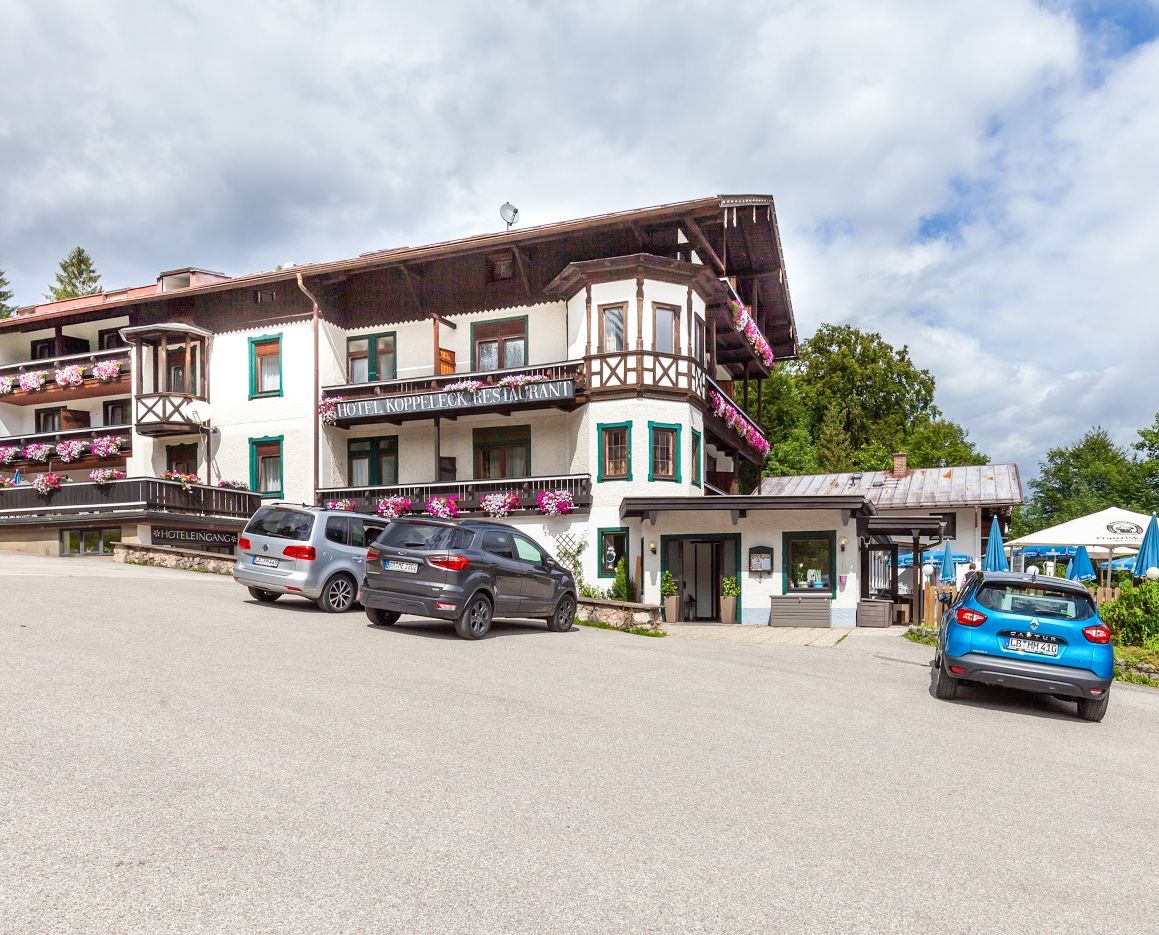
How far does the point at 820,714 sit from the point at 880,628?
1438cm

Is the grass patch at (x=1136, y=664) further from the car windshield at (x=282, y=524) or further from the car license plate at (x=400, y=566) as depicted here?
the car windshield at (x=282, y=524)

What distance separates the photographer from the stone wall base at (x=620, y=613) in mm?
19031

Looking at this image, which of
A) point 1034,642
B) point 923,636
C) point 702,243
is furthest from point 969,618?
point 702,243

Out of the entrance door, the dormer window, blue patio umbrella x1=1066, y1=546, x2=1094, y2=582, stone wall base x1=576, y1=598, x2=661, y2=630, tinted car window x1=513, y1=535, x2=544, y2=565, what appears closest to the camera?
tinted car window x1=513, y1=535, x2=544, y2=565

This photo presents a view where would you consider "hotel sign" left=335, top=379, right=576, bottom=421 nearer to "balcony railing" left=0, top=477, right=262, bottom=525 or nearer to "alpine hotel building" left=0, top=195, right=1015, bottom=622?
"alpine hotel building" left=0, top=195, right=1015, bottom=622

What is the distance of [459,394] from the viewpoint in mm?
27891

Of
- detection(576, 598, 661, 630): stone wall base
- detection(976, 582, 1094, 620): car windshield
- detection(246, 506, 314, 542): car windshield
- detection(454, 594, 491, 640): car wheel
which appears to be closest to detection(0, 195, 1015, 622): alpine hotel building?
detection(576, 598, 661, 630): stone wall base

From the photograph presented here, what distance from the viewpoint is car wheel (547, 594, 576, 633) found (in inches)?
650

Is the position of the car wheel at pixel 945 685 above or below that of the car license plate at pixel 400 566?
below

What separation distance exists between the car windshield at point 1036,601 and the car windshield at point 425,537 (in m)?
7.12

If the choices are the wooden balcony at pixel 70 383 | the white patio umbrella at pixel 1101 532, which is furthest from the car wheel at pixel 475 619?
the wooden balcony at pixel 70 383

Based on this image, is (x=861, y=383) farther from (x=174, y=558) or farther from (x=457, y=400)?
(x=174, y=558)

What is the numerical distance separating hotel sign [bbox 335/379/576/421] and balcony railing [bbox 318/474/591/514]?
2144 mm

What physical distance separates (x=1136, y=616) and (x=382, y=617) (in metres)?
13.2
